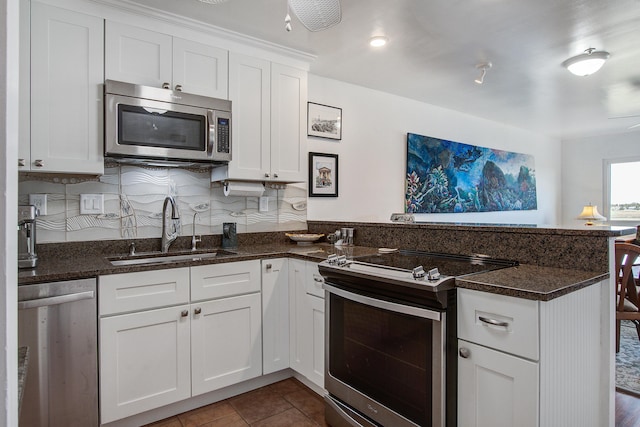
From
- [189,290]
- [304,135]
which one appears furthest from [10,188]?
[304,135]

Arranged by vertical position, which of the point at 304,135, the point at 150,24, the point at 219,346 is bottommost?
the point at 219,346

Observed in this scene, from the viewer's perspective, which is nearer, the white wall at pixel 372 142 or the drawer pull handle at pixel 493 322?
the drawer pull handle at pixel 493 322

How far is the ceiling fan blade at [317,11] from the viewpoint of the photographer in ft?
4.95

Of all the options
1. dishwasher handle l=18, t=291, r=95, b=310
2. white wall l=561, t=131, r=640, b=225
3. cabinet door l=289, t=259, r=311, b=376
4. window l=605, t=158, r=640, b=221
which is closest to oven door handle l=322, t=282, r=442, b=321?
cabinet door l=289, t=259, r=311, b=376

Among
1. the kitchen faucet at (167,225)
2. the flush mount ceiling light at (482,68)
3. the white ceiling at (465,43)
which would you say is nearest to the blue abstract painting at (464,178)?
the white ceiling at (465,43)

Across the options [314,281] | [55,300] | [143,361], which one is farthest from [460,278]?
[55,300]

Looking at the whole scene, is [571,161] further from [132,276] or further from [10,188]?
[10,188]

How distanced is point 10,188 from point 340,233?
2.50 m

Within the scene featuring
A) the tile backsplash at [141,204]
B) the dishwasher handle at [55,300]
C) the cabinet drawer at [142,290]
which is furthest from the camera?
the tile backsplash at [141,204]

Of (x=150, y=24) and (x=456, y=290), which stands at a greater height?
(x=150, y=24)

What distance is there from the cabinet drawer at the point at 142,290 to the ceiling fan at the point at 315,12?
4.50 ft

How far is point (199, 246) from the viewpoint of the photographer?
8.84ft

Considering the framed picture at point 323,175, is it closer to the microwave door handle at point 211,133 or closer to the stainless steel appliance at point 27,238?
the microwave door handle at point 211,133

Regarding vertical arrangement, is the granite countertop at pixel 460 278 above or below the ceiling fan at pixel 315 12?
below
